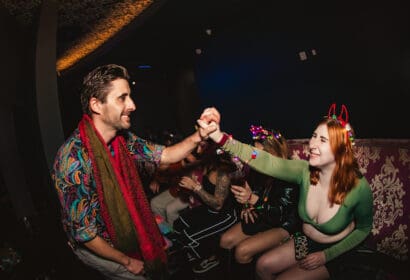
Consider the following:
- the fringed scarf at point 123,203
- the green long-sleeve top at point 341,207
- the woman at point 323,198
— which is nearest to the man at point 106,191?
the fringed scarf at point 123,203

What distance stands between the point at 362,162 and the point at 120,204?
2278 mm

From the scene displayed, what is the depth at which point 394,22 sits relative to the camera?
2.35 m

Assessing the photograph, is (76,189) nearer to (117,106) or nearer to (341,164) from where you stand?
(117,106)

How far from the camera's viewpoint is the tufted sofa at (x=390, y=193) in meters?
1.98

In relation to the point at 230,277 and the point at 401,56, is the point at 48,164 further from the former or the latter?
the point at 401,56

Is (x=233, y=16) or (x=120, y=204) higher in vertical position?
(x=233, y=16)

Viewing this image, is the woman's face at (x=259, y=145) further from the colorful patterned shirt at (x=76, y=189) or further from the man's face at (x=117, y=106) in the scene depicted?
the colorful patterned shirt at (x=76, y=189)

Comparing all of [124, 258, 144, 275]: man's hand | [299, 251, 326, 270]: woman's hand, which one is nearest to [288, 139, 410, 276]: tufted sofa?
[299, 251, 326, 270]: woman's hand

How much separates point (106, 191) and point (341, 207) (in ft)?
5.95

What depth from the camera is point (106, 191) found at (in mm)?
1855

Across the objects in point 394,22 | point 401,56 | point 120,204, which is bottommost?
point 120,204

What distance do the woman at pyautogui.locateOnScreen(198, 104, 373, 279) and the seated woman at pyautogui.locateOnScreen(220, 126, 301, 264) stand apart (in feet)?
1.12

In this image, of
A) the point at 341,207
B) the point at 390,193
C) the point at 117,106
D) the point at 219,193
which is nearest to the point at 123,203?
the point at 117,106

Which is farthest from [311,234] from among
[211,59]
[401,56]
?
[211,59]
